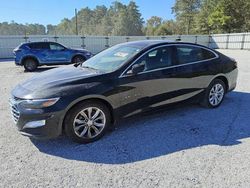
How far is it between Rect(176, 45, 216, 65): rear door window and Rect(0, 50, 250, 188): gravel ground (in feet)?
3.89

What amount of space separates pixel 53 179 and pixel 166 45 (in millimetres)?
3126

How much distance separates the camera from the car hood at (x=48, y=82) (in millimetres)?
3699

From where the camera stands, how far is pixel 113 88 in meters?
3.99

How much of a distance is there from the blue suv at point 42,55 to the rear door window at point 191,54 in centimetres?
915

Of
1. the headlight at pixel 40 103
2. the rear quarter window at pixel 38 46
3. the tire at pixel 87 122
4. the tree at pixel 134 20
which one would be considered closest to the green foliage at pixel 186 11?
the tree at pixel 134 20

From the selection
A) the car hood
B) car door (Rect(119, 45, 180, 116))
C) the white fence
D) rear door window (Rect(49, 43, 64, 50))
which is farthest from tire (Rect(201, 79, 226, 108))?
the white fence

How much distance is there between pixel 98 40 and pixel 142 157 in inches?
841

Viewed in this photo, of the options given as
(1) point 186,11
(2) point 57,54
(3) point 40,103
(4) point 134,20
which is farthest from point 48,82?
(4) point 134,20

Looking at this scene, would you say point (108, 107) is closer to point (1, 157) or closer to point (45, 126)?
point (45, 126)

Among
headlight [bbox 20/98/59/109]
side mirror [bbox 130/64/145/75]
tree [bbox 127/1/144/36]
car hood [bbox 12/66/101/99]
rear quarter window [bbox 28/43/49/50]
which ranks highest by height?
tree [bbox 127/1/144/36]

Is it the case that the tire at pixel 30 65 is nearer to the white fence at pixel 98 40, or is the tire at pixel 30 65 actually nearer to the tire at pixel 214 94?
the white fence at pixel 98 40

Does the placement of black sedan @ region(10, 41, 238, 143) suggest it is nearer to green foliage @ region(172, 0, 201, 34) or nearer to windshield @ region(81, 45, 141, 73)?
windshield @ region(81, 45, 141, 73)

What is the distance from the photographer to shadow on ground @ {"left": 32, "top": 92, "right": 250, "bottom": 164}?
3.62m

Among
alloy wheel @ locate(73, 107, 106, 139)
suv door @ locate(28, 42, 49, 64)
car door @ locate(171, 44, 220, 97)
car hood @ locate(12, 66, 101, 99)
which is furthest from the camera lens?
suv door @ locate(28, 42, 49, 64)
